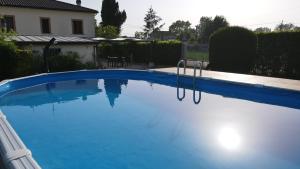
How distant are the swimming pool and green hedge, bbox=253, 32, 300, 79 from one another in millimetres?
4517

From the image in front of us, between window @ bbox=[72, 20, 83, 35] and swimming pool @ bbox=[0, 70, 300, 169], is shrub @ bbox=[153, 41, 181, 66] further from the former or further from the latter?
window @ bbox=[72, 20, 83, 35]

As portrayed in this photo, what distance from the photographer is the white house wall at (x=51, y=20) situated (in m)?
22.8

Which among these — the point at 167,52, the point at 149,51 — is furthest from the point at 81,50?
the point at 167,52

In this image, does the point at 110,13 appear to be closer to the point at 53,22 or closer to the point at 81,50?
the point at 53,22

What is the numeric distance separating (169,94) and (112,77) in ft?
19.3

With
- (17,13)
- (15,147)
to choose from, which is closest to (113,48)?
(17,13)

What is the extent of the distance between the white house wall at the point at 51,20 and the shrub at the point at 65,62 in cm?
829

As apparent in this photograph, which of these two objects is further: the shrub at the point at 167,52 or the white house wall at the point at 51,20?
the white house wall at the point at 51,20

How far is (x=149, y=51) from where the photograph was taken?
74.3ft

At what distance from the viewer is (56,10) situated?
24.8 metres

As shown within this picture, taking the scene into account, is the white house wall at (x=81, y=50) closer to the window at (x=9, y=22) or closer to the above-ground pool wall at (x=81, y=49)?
the above-ground pool wall at (x=81, y=49)

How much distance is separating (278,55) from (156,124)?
10097 millimetres

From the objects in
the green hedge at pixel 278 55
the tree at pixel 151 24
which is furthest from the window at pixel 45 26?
the tree at pixel 151 24

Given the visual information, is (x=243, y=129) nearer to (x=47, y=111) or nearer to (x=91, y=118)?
(x=91, y=118)
